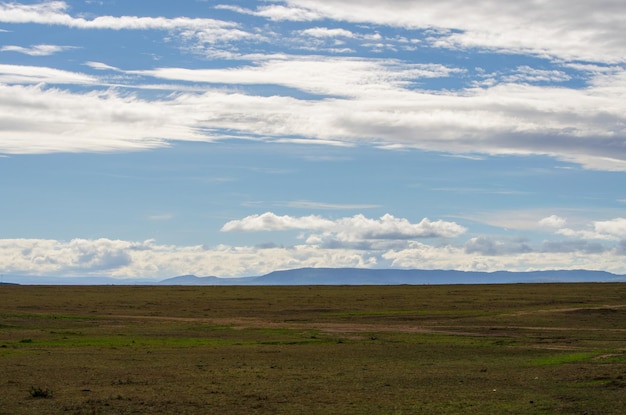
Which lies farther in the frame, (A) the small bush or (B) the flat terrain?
(A) the small bush

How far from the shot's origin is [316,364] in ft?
120

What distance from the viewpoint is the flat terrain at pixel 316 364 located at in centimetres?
2502

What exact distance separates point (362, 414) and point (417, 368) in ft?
40.7

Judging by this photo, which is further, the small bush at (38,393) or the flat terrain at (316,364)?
the small bush at (38,393)

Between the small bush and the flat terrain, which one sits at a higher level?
the small bush

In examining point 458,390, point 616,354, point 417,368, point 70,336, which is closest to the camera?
point 458,390

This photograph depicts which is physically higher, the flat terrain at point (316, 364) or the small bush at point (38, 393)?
the small bush at point (38, 393)

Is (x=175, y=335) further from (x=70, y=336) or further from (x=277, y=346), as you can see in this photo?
(x=277, y=346)

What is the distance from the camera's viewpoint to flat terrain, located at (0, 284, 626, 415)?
25.0m

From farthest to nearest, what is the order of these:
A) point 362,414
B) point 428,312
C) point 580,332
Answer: point 428,312 < point 580,332 < point 362,414

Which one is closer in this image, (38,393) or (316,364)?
(38,393)

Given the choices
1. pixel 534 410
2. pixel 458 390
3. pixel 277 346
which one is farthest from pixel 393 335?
pixel 534 410

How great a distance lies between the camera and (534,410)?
77.1 feet

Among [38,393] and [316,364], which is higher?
[38,393]
